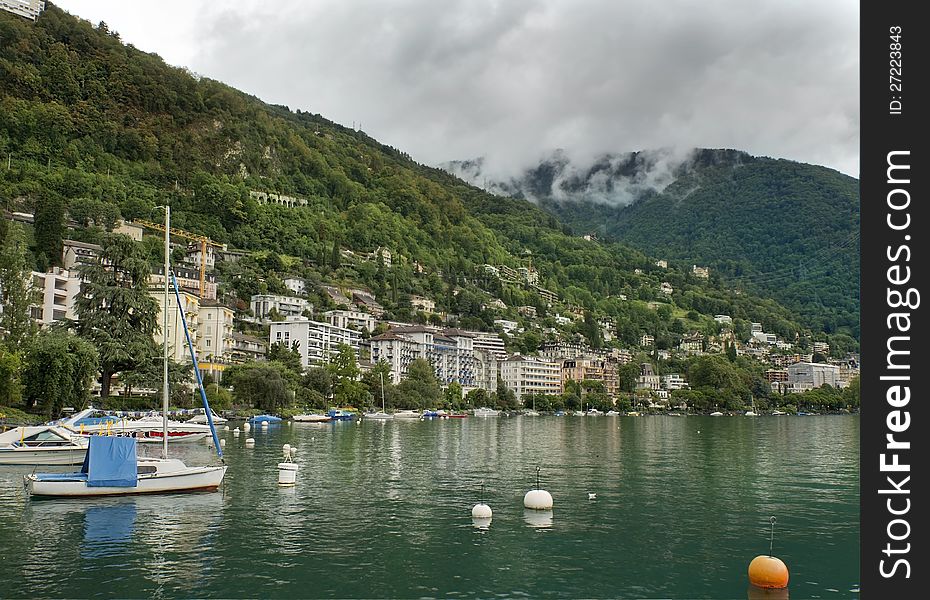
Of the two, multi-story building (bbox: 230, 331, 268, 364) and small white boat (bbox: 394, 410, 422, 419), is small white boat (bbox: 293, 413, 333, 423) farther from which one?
multi-story building (bbox: 230, 331, 268, 364)

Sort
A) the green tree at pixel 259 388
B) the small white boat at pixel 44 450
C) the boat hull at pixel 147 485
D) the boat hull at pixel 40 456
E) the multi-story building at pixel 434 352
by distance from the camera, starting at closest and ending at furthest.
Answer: the boat hull at pixel 147 485 < the boat hull at pixel 40 456 < the small white boat at pixel 44 450 < the green tree at pixel 259 388 < the multi-story building at pixel 434 352

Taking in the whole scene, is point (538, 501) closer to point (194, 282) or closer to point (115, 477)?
point (115, 477)

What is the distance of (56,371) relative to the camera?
60344mm

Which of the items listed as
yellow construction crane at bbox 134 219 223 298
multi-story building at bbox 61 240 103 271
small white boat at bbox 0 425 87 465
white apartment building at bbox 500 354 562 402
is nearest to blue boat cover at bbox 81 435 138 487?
small white boat at bbox 0 425 87 465

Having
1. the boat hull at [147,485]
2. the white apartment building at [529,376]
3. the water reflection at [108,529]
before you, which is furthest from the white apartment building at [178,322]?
the white apartment building at [529,376]

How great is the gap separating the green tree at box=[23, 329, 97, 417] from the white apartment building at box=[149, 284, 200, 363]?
76.2ft

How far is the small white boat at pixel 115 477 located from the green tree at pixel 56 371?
3365 cm

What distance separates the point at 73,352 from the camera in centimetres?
6216

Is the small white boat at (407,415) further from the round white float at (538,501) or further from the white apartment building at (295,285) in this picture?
the round white float at (538,501)

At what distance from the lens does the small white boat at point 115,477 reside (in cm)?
2856

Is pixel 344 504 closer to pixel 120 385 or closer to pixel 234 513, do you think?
pixel 234 513

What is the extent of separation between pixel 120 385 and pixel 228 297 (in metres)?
60.9

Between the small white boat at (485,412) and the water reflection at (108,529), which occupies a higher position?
the water reflection at (108,529)

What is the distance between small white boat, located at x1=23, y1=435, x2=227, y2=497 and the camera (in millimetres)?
28562
